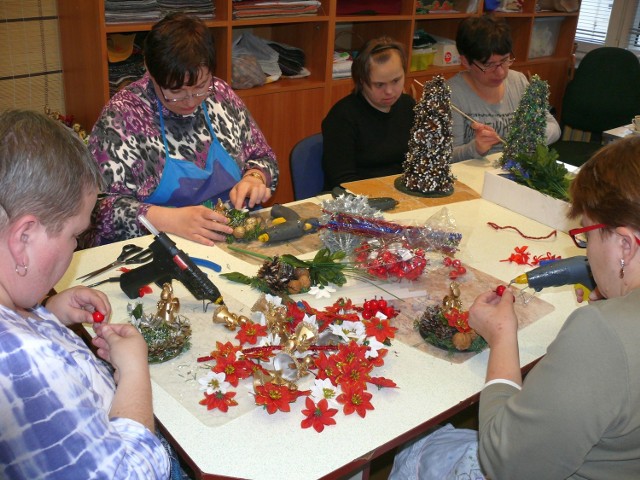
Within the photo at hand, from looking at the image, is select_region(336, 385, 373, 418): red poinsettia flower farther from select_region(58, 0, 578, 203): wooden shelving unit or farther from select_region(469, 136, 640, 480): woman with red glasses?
select_region(58, 0, 578, 203): wooden shelving unit

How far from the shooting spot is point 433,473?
1441 mm

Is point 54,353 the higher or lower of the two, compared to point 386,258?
higher

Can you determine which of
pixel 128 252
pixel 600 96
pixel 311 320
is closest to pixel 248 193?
pixel 128 252

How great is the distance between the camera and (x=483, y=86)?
313 centimetres

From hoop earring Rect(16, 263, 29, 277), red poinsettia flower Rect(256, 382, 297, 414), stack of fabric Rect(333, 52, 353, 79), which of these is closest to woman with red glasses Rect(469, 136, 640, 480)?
red poinsettia flower Rect(256, 382, 297, 414)

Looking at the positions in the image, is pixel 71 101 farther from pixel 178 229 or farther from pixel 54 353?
pixel 54 353

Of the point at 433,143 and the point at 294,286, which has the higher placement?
the point at 433,143

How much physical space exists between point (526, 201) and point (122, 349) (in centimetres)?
152

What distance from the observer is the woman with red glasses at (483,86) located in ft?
9.67

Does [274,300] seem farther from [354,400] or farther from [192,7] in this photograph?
[192,7]

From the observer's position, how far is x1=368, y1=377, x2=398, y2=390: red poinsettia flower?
1.31 m

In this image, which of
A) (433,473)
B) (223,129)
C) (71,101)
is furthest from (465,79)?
(433,473)

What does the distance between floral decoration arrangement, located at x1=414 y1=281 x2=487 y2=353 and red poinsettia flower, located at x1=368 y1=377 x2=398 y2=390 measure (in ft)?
0.64

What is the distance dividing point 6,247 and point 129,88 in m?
1.31
